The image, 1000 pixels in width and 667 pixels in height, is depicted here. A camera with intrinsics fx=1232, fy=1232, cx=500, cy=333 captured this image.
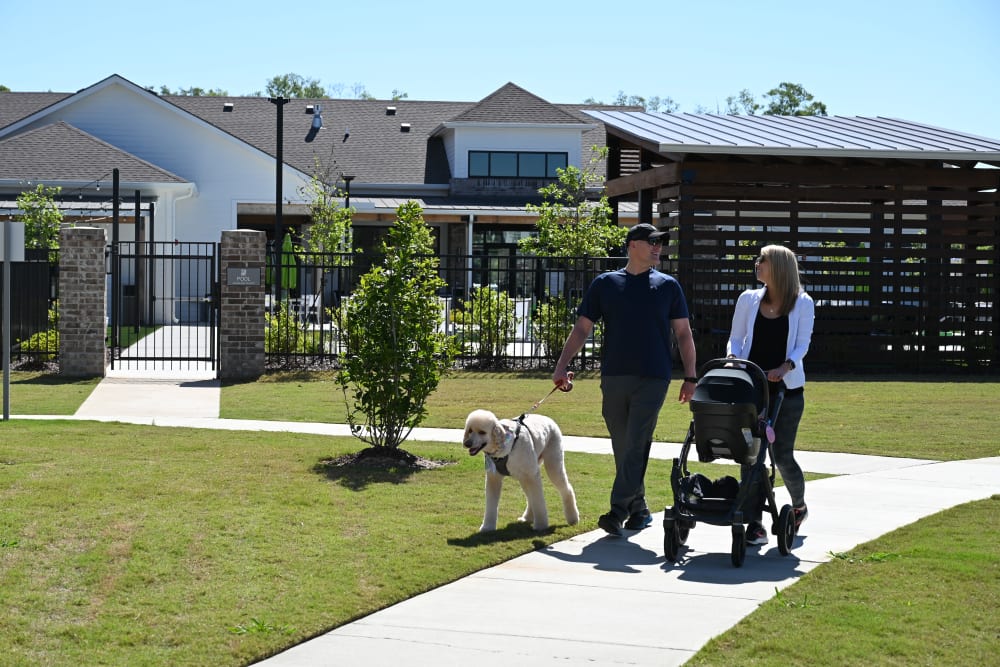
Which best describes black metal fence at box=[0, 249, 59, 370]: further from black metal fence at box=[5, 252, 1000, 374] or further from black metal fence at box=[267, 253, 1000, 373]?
black metal fence at box=[267, 253, 1000, 373]

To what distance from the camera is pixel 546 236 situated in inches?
997

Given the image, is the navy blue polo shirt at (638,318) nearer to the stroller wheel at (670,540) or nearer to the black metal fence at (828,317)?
the stroller wheel at (670,540)

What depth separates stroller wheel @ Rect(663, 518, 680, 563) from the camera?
7469mm

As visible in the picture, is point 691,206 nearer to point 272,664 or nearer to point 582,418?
point 582,418

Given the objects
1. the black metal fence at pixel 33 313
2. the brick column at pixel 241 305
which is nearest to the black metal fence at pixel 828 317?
the brick column at pixel 241 305

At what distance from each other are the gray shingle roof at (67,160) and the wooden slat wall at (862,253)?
53.5 ft

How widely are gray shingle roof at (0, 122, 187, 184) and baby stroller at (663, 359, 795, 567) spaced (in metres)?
26.8

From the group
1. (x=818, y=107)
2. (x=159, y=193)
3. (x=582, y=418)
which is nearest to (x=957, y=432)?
(x=582, y=418)

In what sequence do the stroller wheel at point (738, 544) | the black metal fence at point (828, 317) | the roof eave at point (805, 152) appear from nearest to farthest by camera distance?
the stroller wheel at point (738, 544) < the roof eave at point (805, 152) < the black metal fence at point (828, 317)

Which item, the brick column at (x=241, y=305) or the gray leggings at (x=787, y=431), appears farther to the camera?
the brick column at (x=241, y=305)

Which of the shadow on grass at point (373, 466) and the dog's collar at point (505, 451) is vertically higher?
the dog's collar at point (505, 451)

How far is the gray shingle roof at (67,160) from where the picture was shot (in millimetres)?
32281

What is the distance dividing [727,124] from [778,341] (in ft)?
54.0

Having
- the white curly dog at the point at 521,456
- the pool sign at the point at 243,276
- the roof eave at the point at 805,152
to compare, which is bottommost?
the white curly dog at the point at 521,456
